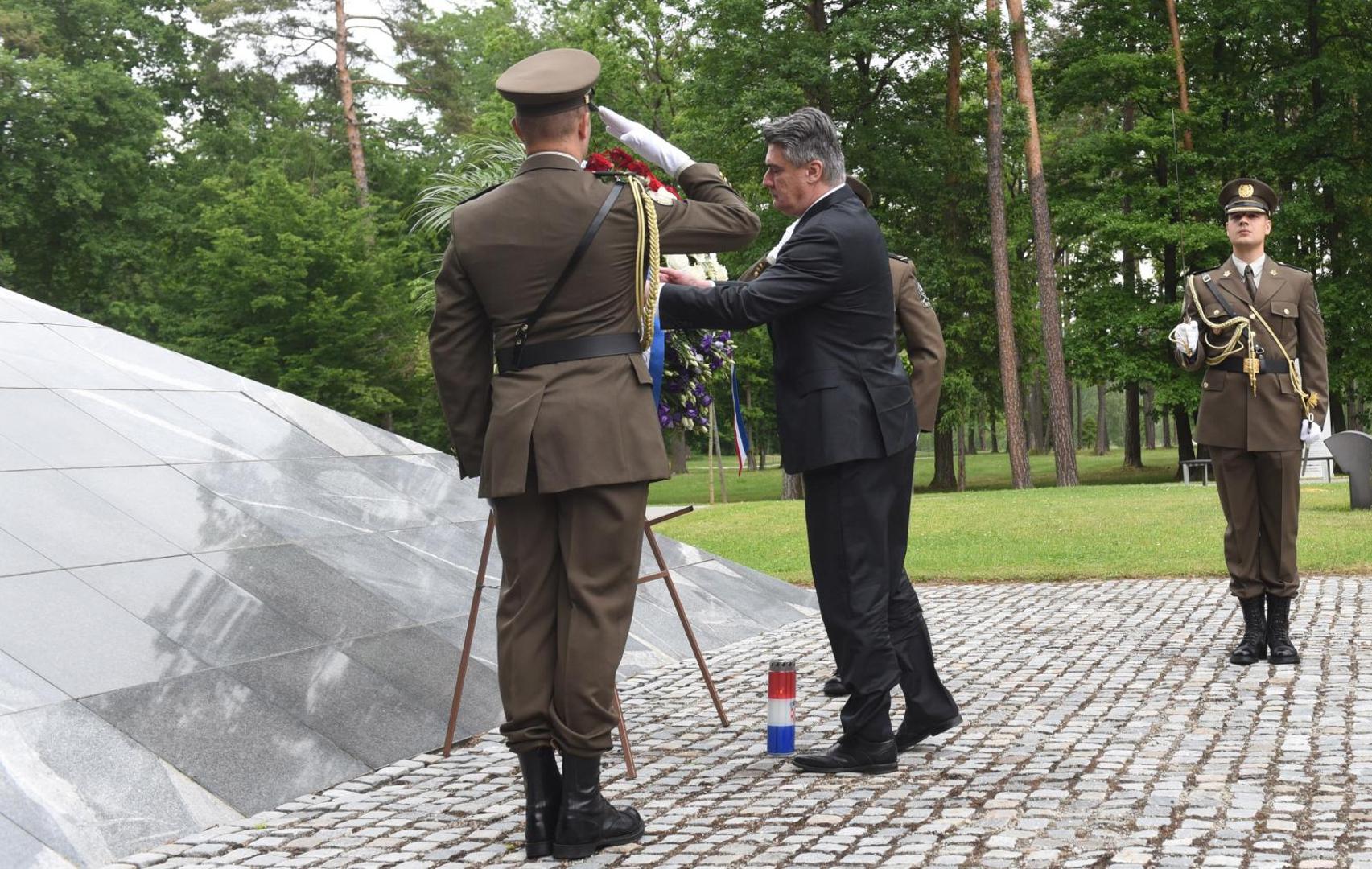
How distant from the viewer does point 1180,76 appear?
111 feet

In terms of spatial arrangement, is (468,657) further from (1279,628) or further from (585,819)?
(1279,628)

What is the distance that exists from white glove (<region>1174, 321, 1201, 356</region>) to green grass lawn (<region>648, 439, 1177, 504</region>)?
24.6m

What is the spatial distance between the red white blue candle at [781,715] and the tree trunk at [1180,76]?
102 ft

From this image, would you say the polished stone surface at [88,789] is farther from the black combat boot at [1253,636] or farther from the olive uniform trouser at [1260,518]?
the olive uniform trouser at [1260,518]

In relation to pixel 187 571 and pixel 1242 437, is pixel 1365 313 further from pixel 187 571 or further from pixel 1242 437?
pixel 187 571

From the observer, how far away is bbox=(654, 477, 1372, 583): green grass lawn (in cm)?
1276

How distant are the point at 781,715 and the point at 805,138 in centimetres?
228

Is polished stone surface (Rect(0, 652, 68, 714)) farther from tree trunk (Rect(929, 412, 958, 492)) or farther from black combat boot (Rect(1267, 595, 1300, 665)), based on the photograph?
tree trunk (Rect(929, 412, 958, 492))

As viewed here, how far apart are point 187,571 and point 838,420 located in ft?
11.0

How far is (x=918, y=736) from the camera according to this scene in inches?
231

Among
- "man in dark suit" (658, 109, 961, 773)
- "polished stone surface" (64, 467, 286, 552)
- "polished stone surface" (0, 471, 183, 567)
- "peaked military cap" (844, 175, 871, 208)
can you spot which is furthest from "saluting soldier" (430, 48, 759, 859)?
"polished stone surface" (64, 467, 286, 552)

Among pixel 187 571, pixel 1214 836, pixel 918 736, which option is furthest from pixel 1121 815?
pixel 187 571

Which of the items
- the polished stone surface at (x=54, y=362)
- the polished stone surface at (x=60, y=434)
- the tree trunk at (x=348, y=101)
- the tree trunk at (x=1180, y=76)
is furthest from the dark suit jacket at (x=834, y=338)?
the tree trunk at (x=1180, y=76)

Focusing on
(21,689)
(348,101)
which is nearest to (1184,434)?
(348,101)
